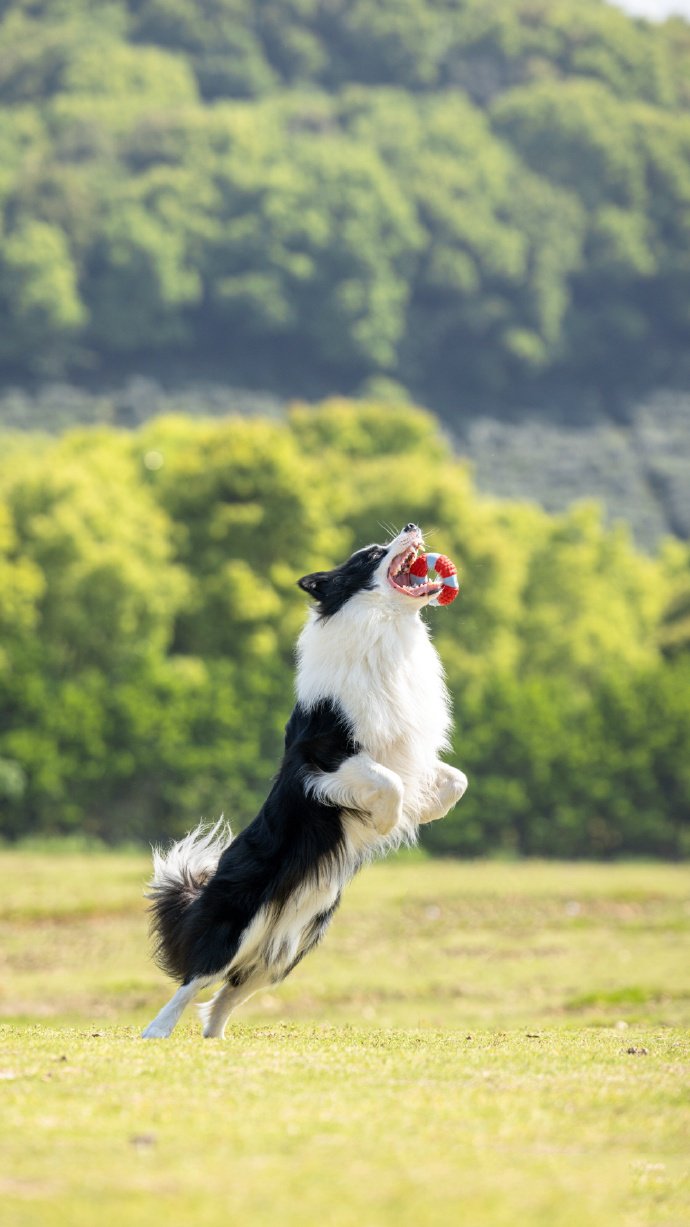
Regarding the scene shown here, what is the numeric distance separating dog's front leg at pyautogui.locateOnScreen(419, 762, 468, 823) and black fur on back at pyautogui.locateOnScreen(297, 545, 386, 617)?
1201 millimetres

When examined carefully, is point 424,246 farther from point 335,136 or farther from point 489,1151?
point 489,1151

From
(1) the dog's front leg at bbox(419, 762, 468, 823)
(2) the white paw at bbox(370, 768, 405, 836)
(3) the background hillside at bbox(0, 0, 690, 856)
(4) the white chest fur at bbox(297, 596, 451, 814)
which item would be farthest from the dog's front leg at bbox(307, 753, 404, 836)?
(3) the background hillside at bbox(0, 0, 690, 856)

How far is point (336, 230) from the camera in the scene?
162m

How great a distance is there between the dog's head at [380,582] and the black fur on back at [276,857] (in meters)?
0.75

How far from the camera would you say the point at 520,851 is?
157 ft

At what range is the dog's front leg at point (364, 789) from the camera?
10227mm

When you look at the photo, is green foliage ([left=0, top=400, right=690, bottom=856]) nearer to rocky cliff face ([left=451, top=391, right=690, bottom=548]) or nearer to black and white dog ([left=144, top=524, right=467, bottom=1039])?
black and white dog ([left=144, top=524, right=467, bottom=1039])

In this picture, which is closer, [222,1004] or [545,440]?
[222,1004]

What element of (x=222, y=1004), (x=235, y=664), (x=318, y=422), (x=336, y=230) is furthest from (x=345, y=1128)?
(x=336, y=230)

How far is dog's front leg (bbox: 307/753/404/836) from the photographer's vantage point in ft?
33.6

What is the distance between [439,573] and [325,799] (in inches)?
64.7

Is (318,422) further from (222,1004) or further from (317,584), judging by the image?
(222,1004)

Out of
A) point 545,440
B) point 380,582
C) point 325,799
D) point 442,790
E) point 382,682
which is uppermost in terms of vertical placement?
point 380,582

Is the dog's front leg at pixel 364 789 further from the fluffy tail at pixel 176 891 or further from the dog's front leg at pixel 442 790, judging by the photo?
the fluffy tail at pixel 176 891
